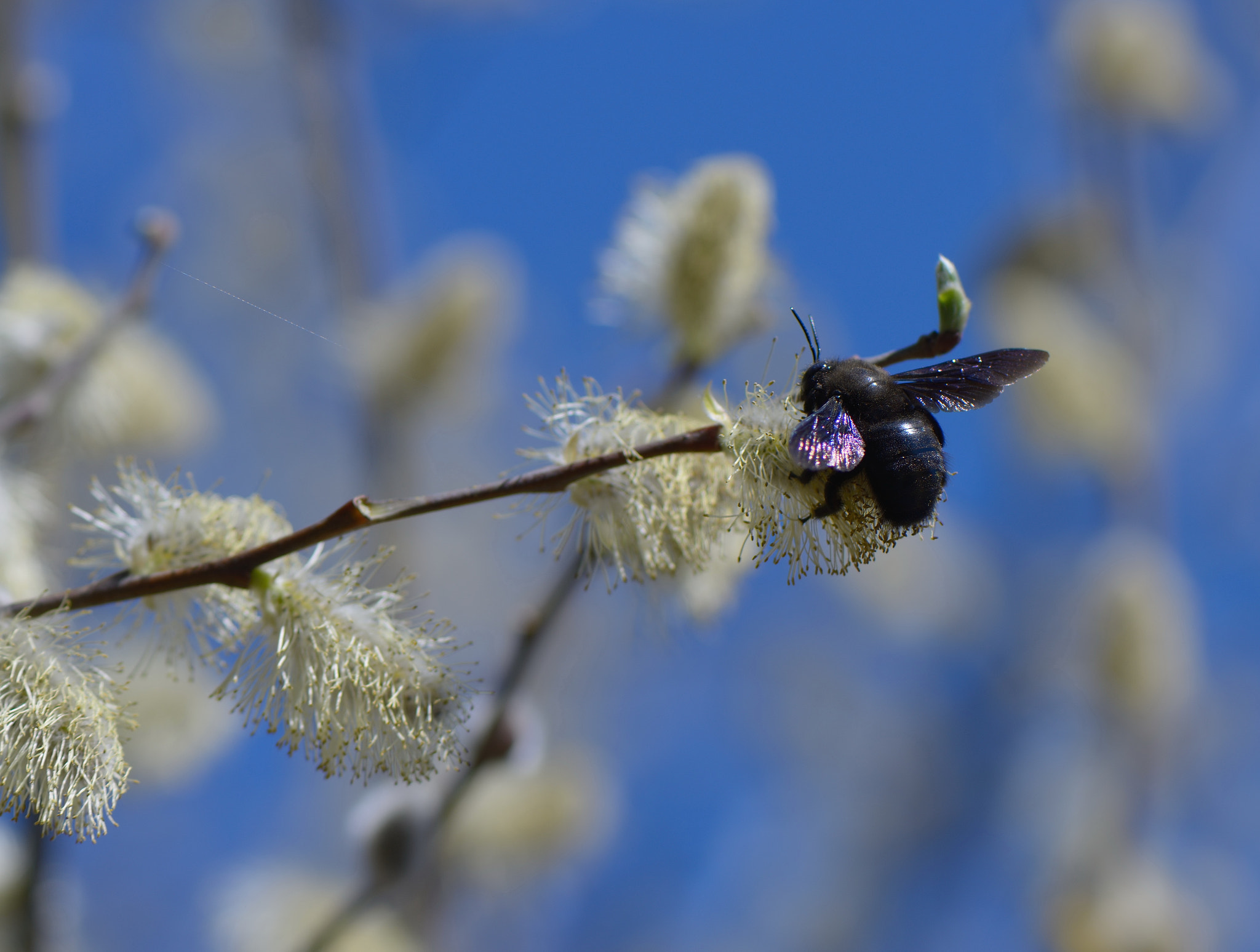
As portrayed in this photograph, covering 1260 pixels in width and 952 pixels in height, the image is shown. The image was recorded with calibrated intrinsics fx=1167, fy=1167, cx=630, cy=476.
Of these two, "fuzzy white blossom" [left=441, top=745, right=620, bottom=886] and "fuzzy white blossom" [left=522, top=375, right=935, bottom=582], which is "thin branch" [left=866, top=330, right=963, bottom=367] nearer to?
"fuzzy white blossom" [left=522, top=375, right=935, bottom=582]

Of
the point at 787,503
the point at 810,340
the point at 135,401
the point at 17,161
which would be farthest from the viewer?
the point at 17,161

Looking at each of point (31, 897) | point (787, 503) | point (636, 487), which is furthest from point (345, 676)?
point (31, 897)

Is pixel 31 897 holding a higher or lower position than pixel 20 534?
lower

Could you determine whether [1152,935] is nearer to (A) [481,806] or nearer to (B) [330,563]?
(A) [481,806]

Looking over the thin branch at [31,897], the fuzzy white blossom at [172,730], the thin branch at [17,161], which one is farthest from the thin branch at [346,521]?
the thin branch at [17,161]

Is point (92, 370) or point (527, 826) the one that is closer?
point (92, 370)

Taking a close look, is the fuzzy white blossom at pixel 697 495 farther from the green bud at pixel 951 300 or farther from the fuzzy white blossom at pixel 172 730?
the fuzzy white blossom at pixel 172 730

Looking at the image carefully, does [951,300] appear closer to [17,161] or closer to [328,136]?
[17,161]
